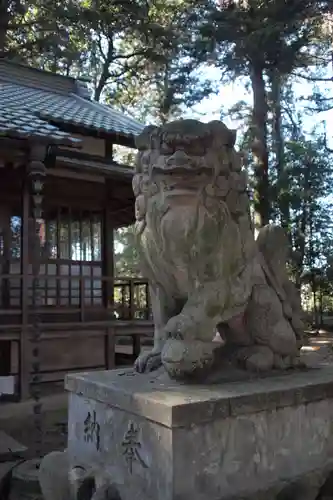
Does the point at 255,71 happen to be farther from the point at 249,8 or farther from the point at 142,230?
the point at 142,230

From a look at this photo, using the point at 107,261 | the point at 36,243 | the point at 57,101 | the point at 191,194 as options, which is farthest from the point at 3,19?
the point at 191,194

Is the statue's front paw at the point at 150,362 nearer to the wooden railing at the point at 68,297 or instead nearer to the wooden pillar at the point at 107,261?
the wooden railing at the point at 68,297

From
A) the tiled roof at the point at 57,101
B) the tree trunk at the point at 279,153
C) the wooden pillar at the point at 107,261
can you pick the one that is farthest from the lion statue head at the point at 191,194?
the tree trunk at the point at 279,153

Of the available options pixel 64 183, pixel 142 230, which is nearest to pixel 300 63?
pixel 64 183

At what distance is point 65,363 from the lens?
26.1 feet

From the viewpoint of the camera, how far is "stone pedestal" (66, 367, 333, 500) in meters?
2.26

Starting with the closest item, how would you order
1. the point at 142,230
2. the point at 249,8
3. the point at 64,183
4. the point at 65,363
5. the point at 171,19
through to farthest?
the point at 142,230, the point at 65,363, the point at 64,183, the point at 249,8, the point at 171,19

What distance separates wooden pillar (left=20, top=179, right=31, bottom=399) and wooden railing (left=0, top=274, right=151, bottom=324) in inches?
0.6

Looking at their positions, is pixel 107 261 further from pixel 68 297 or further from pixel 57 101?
pixel 57 101

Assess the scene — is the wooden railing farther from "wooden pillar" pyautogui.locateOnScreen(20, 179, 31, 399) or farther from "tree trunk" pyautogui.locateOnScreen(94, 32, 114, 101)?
"tree trunk" pyautogui.locateOnScreen(94, 32, 114, 101)

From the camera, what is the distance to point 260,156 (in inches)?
529

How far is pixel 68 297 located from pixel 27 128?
10.6 ft

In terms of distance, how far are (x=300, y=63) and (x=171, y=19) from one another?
496cm

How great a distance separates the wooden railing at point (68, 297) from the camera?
731 centimetres
